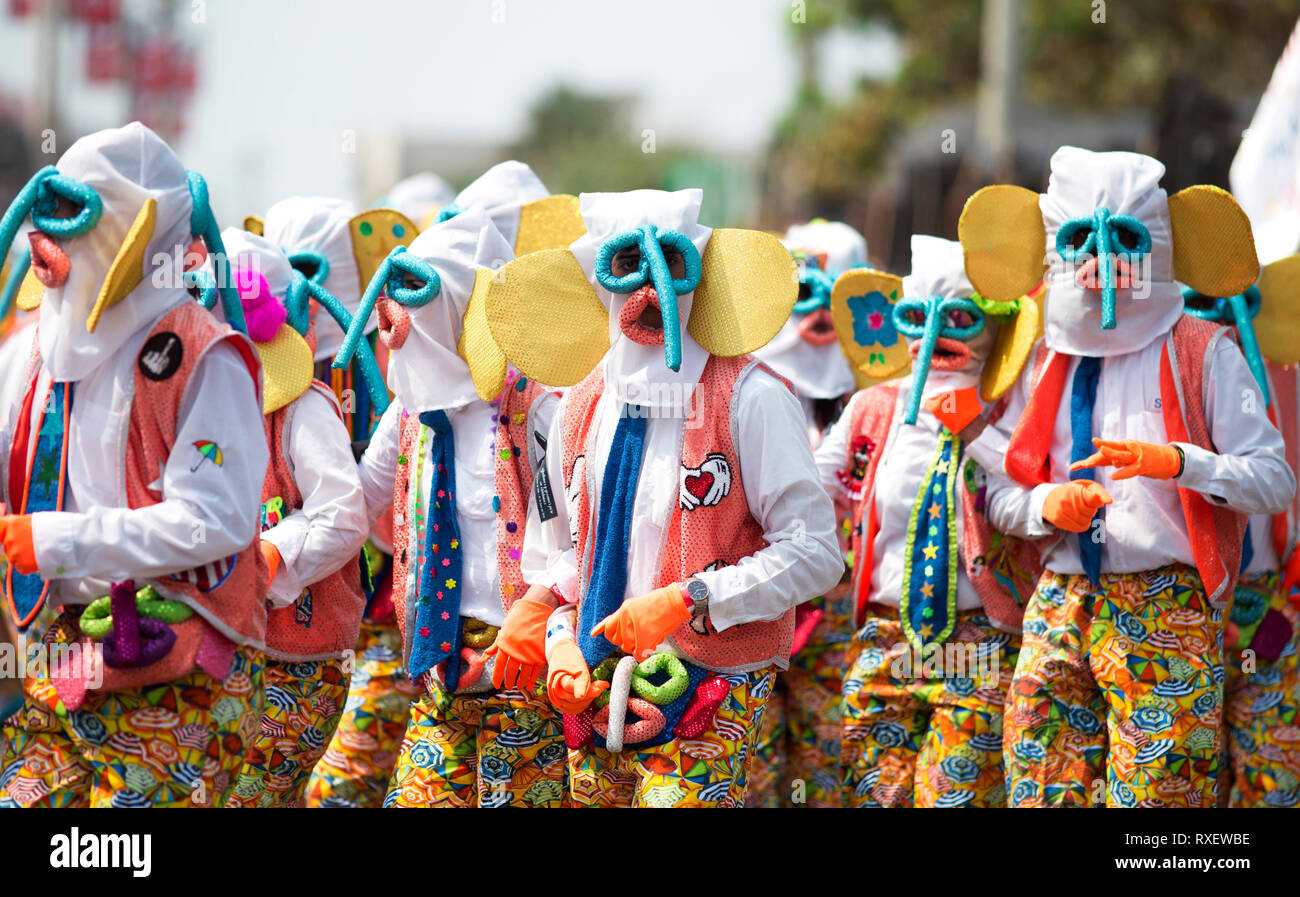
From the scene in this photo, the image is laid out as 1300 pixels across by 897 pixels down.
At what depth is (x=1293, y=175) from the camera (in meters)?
7.50

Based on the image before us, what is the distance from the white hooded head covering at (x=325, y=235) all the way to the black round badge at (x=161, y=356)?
2659mm

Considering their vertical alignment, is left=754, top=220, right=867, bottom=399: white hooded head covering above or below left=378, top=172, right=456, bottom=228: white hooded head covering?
below

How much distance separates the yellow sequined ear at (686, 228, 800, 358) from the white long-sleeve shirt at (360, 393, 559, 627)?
892 mm

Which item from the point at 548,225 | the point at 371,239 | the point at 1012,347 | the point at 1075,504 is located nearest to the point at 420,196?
the point at 371,239

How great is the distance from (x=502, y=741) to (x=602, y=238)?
1.50 m

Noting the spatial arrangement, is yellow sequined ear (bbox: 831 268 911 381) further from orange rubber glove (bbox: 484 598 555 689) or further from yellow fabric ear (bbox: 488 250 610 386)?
orange rubber glove (bbox: 484 598 555 689)

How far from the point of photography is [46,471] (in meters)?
3.60

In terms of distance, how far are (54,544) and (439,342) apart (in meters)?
1.63

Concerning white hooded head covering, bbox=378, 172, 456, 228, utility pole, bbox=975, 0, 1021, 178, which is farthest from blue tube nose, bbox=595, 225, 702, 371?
utility pole, bbox=975, 0, 1021, 178

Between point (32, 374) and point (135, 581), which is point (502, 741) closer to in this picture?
point (135, 581)

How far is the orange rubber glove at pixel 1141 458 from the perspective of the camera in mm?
4590

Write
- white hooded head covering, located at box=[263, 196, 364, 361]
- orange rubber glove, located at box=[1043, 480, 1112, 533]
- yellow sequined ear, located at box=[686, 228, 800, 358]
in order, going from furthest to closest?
white hooded head covering, located at box=[263, 196, 364, 361] < orange rubber glove, located at box=[1043, 480, 1112, 533] < yellow sequined ear, located at box=[686, 228, 800, 358]

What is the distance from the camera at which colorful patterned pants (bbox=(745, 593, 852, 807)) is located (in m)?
6.23

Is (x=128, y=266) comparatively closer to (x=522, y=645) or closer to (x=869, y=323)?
(x=522, y=645)
